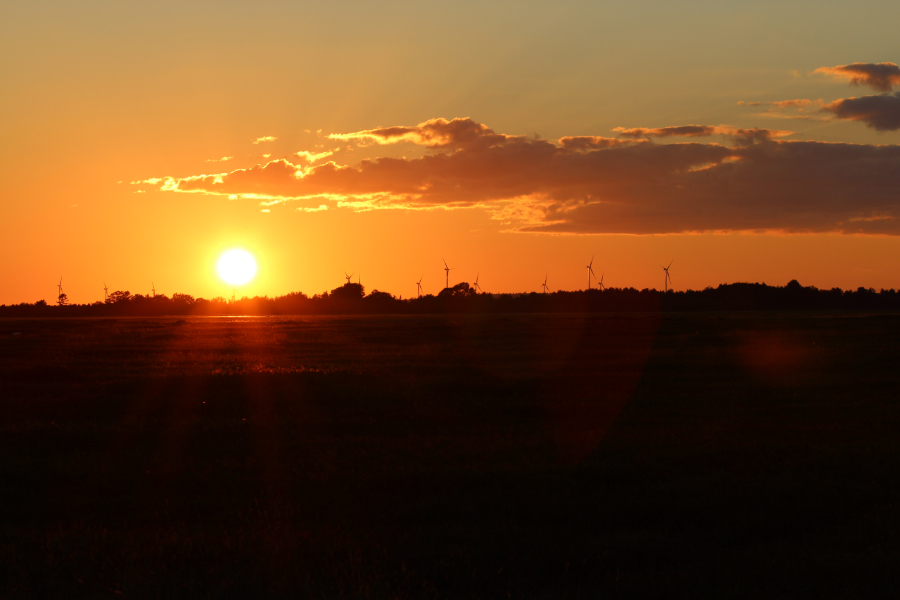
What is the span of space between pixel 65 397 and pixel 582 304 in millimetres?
148489

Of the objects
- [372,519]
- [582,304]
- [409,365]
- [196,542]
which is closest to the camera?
[196,542]

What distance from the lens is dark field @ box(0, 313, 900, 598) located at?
27.9 feet

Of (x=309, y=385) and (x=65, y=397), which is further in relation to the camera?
(x=309, y=385)

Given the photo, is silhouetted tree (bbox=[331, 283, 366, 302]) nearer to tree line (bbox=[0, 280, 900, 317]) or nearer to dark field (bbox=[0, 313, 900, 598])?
tree line (bbox=[0, 280, 900, 317])

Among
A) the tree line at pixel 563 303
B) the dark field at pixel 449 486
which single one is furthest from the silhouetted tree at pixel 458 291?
the dark field at pixel 449 486

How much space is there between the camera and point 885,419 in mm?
18125

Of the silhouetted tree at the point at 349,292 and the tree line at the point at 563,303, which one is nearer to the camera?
the tree line at the point at 563,303

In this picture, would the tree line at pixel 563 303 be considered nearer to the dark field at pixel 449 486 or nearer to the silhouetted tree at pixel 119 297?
the silhouetted tree at pixel 119 297

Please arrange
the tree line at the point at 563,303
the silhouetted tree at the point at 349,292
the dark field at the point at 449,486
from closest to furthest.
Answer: the dark field at the point at 449,486 → the tree line at the point at 563,303 → the silhouetted tree at the point at 349,292

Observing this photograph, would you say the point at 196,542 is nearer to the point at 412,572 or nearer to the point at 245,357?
the point at 412,572

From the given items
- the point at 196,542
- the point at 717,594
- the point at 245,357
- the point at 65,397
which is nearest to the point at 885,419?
the point at 717,594

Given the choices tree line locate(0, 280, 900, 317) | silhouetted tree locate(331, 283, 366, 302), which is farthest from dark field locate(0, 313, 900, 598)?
silhouetted tree locate(331, 283, 366, 302)

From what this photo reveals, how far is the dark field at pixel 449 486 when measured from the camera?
27.9 ft

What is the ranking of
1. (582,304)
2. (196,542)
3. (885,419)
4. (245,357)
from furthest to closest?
1. (582,304)
2. (245,357)
3. (885,419)
4. (196,542)
